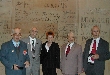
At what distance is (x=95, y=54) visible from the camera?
13.8 ft

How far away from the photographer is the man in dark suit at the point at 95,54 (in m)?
4.24

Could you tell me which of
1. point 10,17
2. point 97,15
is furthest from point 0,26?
point 97,15

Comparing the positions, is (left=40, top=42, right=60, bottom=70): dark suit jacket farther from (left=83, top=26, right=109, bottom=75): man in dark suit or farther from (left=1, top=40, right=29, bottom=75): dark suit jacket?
(left=1, top=40, right=29, bottom=75): dark suit jacket

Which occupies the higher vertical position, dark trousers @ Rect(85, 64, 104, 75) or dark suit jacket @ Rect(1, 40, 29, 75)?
dark suit jacket @ Rect(1, 40, 29, 75)

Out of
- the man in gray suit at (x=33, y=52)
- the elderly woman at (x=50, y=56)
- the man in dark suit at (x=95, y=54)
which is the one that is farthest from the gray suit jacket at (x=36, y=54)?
the man in dark suit at (x=95, y=54)

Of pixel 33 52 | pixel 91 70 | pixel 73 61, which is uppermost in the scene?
pixel 33 52

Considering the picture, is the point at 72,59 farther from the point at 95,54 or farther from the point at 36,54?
the point at 36,54

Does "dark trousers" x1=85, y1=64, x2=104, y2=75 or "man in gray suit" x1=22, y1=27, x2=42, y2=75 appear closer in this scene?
"dark trousers" x1=85, y1=64, x2=104, y2=75

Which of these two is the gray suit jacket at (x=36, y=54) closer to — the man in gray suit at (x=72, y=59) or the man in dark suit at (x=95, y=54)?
the man in gray suit at (x=72, y=59)

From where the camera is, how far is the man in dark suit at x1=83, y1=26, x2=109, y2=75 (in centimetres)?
424

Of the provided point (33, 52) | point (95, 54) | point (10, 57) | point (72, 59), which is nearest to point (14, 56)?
point (10, 57)

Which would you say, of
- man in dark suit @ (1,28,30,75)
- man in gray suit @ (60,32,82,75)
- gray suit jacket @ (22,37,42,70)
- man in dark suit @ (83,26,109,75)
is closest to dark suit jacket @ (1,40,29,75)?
man in dark suit @ (1,28,30,75)

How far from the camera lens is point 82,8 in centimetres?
588

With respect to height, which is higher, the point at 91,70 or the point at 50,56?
the point at 50,56
